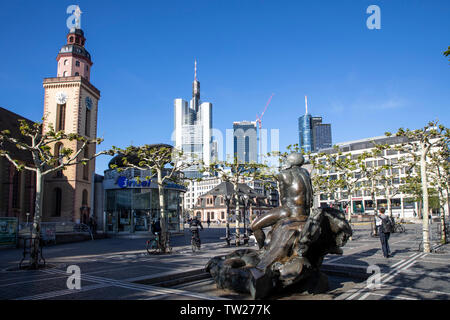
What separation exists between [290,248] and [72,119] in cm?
4611

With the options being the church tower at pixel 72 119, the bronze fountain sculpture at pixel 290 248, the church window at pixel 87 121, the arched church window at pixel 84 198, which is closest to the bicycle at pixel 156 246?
the bronze fountain sculpture at pixel 290 248

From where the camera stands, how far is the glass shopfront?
35.9 m

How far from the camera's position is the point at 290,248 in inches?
303

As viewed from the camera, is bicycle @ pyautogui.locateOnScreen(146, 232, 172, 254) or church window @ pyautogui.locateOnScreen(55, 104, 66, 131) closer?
bicycle @ pyautogui.locateOnScreen(146, 232, 172, 254)

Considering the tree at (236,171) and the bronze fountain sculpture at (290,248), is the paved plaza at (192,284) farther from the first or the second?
the tree at (236,171)

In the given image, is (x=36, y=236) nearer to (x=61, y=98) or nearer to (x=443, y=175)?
(x=443, y=175)

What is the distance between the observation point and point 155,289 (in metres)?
8.05

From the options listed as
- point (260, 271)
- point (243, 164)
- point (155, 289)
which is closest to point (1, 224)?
point (243, 164)

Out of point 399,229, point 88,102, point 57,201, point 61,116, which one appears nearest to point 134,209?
point 57,201

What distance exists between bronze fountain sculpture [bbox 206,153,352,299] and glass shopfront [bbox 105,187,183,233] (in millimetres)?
28478

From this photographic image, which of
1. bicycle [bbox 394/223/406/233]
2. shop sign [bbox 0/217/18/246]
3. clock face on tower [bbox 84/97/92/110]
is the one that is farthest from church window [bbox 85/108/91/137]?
bicycle [bbox 394/223/406/233]

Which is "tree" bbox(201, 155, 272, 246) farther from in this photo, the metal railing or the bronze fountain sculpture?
the bronze fountain sculpture
